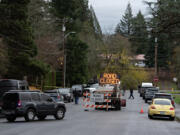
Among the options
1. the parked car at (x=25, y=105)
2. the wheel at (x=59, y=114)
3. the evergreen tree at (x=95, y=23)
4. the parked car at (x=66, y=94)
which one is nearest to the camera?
the parked car at (x=25, y=105)

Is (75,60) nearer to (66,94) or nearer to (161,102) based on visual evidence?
(66,94)

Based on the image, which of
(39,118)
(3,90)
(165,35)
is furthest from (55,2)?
(165,35)

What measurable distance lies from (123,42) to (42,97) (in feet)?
226

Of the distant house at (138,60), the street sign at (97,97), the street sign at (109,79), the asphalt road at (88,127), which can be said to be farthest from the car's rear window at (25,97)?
the distant house at (138,60)

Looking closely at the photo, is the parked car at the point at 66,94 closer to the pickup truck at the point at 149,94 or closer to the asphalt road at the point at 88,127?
the pickup truck at the point at 149,94

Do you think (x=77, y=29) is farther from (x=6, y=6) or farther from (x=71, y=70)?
(x=6, y=6)

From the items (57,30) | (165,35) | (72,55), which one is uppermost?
(57,30)

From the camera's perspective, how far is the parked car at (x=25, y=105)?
22.0m

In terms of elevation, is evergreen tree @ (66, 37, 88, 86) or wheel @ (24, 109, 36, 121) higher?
evergreen tree @ (66, 37, 88, 86)

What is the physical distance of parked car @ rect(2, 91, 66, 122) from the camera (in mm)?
21997

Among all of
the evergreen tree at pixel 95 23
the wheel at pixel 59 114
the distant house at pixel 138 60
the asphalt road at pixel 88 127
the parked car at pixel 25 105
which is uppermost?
the evergreen tree at pixel 95 23

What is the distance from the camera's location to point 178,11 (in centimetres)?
1545

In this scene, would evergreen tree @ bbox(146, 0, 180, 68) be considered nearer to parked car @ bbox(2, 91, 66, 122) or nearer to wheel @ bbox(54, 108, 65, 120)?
parked car @ bbox(2, 91, 66, 122)

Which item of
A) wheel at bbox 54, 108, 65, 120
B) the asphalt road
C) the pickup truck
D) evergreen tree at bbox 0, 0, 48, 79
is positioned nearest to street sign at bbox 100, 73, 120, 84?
evergreen tree at bbox 0, 0, 48, 79
